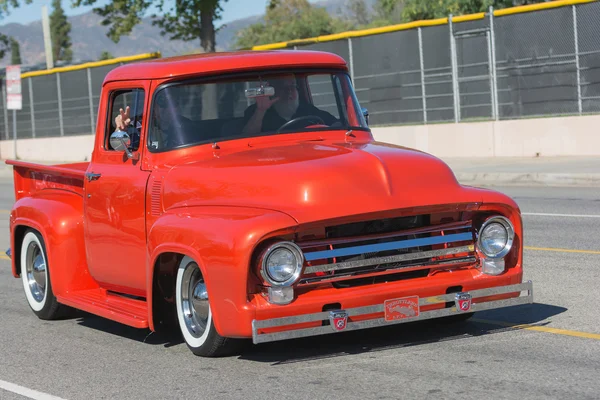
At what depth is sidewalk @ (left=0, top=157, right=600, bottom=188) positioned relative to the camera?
63.8 feet

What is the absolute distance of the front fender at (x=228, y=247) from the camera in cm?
634

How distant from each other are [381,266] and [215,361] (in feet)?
A: 3.99

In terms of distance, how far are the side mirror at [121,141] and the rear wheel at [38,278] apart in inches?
56.5

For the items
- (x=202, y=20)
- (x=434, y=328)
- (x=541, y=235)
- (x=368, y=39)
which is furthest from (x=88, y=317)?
(x=202, y=20)

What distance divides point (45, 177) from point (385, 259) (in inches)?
151

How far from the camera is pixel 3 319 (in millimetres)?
9211

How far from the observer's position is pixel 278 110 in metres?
8.04

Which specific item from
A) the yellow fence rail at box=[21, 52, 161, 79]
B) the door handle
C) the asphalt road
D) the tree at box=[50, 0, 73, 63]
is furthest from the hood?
the tree at box=[50, 0, 73, 63]

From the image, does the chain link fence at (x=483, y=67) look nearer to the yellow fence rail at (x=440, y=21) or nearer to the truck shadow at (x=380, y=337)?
the yellow fence rail at (x=440, y=21)

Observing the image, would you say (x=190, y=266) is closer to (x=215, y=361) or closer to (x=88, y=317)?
(x=215, y=361)

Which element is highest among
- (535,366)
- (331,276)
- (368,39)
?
(368,39)

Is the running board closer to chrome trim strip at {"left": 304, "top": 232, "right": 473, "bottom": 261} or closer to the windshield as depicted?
the windshield

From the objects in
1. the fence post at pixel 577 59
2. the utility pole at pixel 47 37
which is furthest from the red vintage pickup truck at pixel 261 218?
the utility pole at pixel 47 37

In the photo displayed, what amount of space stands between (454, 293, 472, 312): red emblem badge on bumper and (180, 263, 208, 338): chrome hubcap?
1549mm
